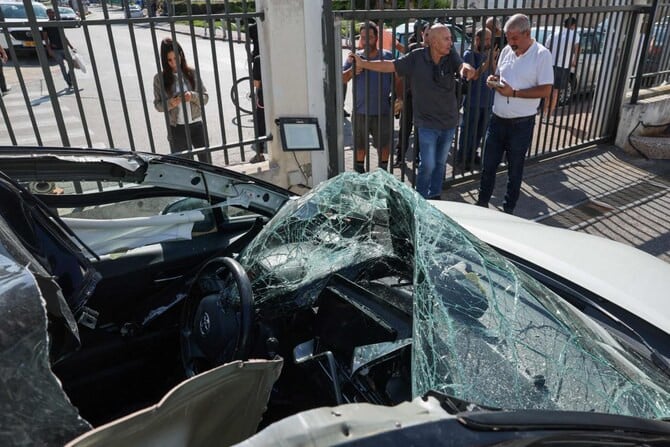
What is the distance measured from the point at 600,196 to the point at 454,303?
535 centimetres

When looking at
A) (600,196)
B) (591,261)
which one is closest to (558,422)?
(591,261)

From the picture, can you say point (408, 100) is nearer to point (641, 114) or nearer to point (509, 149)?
point (509, 149)

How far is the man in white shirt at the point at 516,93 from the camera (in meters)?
4.74

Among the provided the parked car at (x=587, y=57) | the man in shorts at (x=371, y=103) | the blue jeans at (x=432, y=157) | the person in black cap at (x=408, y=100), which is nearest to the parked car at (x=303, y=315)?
the blue jeans at (x=432, y=157)

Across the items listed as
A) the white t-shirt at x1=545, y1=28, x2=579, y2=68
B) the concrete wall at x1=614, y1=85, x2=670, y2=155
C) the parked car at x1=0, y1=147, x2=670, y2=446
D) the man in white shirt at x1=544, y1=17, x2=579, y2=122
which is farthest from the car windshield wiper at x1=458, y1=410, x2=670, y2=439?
the concrete wall at x1=614, y1=85, x2=670, y2=155

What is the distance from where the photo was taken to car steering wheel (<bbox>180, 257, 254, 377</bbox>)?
6.22 ft

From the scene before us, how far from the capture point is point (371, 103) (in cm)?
568

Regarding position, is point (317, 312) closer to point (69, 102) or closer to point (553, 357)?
point (553, 357)

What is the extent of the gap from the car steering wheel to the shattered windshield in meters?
0.13

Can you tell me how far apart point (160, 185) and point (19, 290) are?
132cm

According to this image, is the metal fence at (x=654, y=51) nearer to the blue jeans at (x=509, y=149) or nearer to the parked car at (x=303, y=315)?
the blue jeans at (x=509, y=149)

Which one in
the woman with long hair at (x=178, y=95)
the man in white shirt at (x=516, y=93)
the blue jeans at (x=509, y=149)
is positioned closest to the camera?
the woman with long hair at (x=178, y=95)

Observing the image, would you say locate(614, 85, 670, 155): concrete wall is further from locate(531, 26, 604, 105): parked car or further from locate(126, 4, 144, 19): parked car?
locate(126, 4, 144, 19): parked car

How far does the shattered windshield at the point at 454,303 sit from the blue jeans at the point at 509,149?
123 inches
